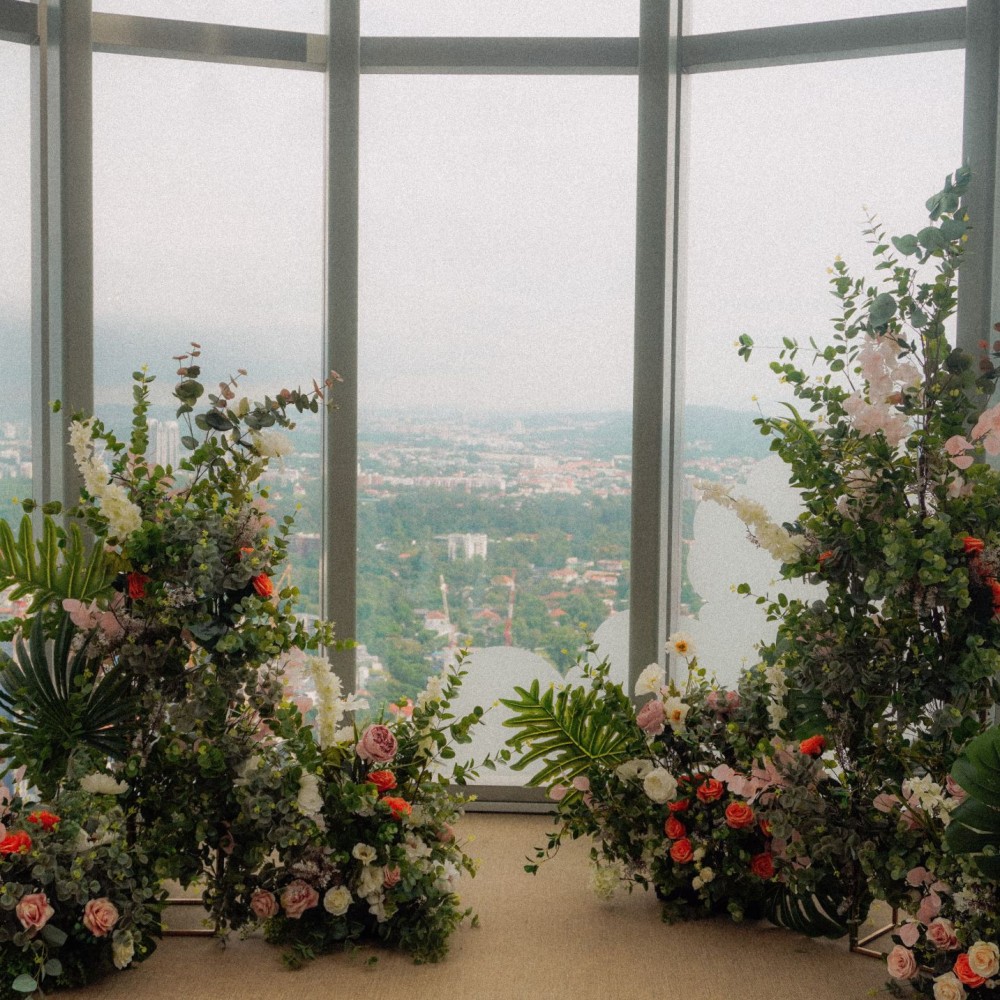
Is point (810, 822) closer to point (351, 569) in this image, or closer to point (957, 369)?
point (957, 369)

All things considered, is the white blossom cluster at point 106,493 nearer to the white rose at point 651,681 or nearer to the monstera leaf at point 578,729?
the monstera leaf at point 578,729

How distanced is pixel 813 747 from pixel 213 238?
2307 mm

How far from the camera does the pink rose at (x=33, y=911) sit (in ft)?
6.70

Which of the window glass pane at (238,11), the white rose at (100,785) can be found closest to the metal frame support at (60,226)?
the window glass pane at (238,11)

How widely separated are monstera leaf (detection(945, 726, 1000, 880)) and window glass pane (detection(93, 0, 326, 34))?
2798mm

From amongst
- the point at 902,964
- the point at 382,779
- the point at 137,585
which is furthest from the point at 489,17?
the point at 902,964

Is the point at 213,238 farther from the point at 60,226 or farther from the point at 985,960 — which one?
the point at 985,960

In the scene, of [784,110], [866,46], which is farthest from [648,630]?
[866,46]

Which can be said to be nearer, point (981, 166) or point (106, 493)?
point (106, 493)

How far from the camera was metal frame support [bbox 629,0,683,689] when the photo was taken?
3.23 meters

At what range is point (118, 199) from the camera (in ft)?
10.4

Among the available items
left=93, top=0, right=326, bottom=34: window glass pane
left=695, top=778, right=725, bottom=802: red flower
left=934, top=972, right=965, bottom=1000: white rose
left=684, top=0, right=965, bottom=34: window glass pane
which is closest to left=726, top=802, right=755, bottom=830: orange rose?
left=695, top=778, right=725, bottom=802: red flower

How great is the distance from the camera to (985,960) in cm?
189

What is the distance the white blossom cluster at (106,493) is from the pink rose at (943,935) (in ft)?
6.06
